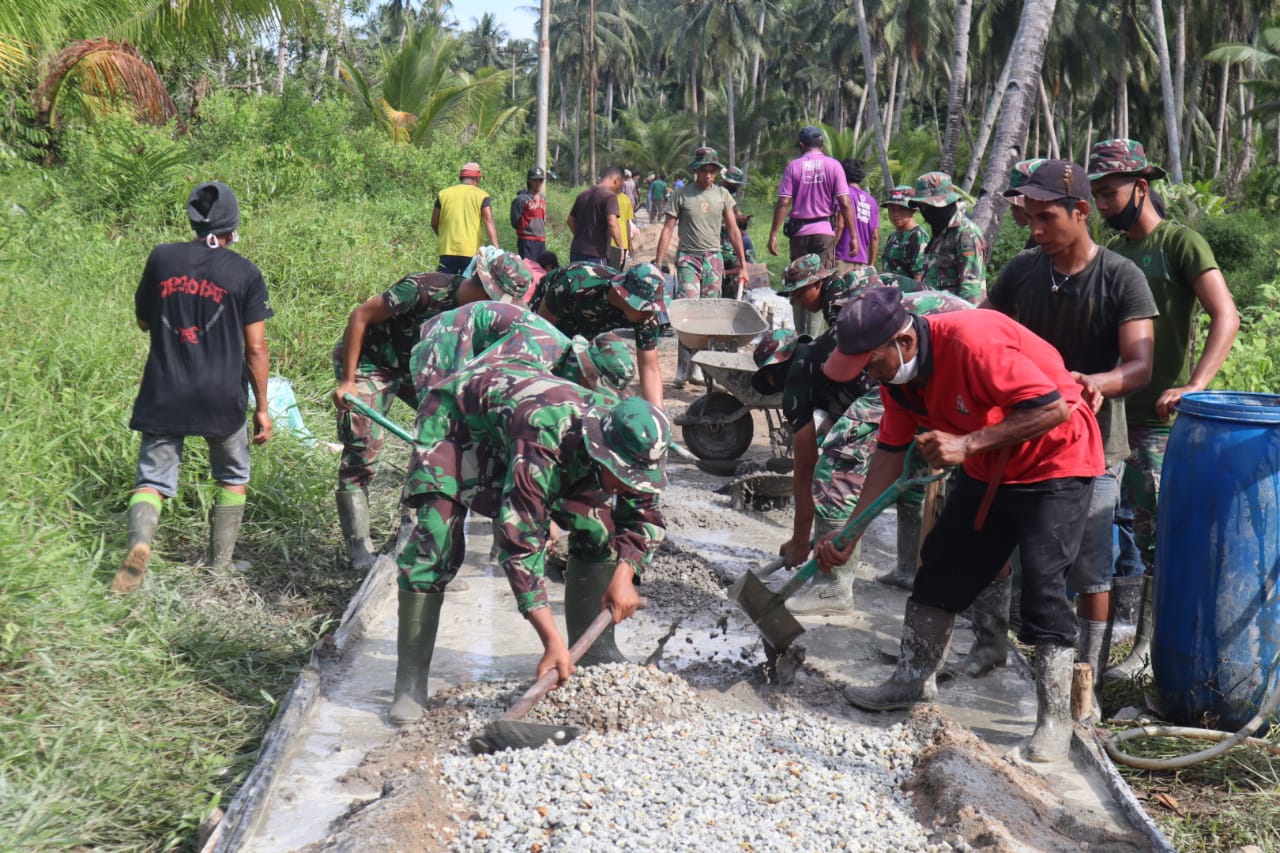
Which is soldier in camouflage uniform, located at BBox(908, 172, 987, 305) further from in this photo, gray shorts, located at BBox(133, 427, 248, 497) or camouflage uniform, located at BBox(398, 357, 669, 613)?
gray shorts, located at BBox(133, 427, 248, 497)

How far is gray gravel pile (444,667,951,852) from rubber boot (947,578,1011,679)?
838 mm

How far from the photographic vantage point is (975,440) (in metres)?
3.46

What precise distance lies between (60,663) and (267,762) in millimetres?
1008

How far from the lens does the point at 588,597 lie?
165 inches

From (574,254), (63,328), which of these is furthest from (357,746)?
(574,254)

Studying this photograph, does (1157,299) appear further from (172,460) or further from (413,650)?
(172,460)

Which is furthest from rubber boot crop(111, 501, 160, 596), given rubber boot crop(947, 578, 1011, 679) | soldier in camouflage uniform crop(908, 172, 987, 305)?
soldier in camouflage uniform crop(908, 172, 987, 305)

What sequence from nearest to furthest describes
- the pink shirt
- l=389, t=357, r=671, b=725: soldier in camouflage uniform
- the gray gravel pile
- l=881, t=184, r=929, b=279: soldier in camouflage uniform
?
the gray gravel pile → l=389, t=357, r=671, b=725: soldier in camouflage uniform → l=881, t=184, r=929, b=279: soldier in camouflage uniform → the pink shirt

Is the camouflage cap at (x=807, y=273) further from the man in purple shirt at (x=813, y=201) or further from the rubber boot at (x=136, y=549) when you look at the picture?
the man in purple shirt at (x=813, y=201)

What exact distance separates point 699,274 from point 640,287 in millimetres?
5252

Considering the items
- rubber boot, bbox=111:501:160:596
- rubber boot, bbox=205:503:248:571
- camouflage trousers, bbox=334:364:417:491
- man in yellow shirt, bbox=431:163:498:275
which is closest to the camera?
rubber boot, bbox=111:501:160:596

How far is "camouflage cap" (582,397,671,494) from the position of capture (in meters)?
3.37

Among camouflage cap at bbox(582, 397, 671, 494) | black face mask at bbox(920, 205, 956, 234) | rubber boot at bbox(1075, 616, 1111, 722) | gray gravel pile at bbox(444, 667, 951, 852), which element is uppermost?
black face mask at bbox(920, 205, 956, 234)

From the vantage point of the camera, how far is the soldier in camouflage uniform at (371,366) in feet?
17.3
